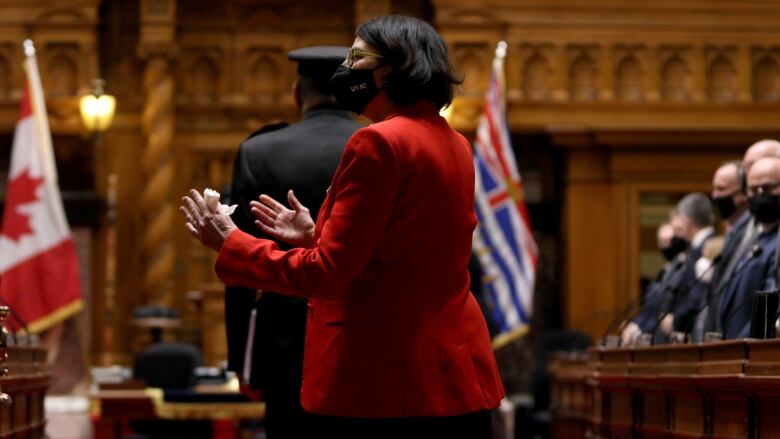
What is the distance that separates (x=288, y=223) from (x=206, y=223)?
18 centimetres

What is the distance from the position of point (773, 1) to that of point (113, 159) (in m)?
6.91

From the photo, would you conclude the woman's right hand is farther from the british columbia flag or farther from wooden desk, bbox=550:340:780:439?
the british columbia flag

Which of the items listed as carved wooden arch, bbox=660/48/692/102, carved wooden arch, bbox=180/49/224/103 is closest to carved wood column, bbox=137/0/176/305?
carved wooden arch, bbox=180/49/224/103

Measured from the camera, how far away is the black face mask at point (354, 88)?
10.9ft

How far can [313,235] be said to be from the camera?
3301 mm

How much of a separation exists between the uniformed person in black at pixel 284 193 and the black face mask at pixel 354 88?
0.88 meters

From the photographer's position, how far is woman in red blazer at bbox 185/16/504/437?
10.2 ft

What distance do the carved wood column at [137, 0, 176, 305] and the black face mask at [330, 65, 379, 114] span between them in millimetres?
11341

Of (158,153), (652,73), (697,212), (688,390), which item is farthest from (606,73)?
(688,390)

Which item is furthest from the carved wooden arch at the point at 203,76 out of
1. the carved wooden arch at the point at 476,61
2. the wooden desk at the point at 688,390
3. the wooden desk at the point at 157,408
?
the wooden desk at the point at 688,390

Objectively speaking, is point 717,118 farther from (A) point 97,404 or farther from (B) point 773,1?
(A) point 97,404

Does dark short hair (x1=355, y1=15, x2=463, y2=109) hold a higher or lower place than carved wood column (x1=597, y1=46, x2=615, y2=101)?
lower

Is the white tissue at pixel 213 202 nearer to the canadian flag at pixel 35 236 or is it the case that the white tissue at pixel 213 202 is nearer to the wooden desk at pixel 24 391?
the wooden desk at pixel 24 391

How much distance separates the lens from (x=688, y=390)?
589cm
